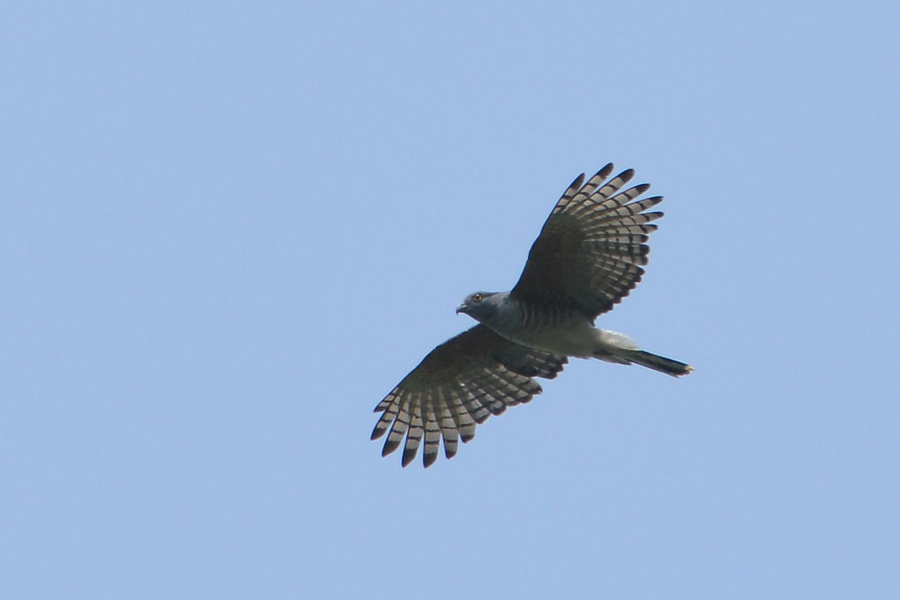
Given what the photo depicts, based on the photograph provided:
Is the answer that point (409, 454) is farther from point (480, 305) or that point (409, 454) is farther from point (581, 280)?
point (581, 280)

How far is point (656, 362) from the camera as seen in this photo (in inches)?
501

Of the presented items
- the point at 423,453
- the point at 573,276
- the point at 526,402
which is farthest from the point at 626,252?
the point at 423,453

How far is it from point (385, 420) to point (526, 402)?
5.06 feet

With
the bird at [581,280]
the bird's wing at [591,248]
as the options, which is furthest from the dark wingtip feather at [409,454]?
the bird's wing at [591,248]

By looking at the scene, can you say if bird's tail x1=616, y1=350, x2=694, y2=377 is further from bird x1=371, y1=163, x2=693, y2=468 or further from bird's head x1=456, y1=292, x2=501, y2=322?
bird's head x1=456, y1=292, x2=501, y2=322

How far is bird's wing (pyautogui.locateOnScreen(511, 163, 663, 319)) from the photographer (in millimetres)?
12641

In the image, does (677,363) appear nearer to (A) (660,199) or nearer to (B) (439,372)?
(A) (660,199)

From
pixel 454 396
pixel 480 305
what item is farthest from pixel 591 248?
pixel 454 396

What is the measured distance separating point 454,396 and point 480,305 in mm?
1806

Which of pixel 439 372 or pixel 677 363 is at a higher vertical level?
pixel 439 372

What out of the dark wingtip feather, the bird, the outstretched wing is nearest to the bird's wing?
the bird

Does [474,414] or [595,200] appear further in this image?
[474,414]

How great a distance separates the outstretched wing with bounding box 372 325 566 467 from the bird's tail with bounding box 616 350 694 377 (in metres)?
1.45

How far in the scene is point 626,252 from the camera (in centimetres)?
1286
